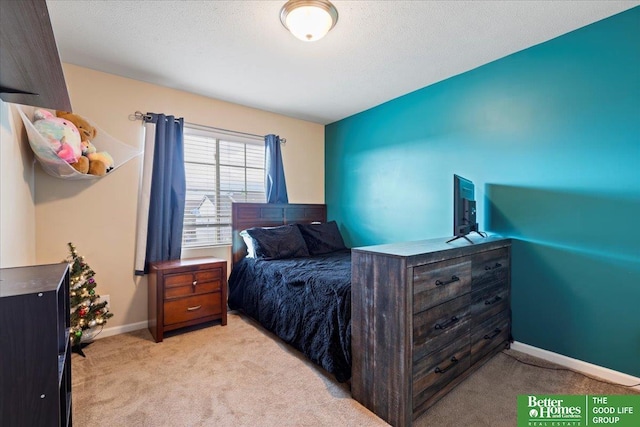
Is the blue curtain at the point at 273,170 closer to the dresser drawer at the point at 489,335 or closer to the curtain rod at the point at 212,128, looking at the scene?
the curtain rod at the point at 212,128

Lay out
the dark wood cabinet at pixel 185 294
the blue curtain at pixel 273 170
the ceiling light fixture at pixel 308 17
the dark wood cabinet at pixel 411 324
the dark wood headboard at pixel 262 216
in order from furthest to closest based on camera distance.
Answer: the blue curtain at pixel 273 170 → the dark wood headboard at pixel 262 216 → the dark wood cabinet at pixel 185 294 → the ceiling light fixture at pixel 308 17 → the dark wood cabinet at pixel 411 324

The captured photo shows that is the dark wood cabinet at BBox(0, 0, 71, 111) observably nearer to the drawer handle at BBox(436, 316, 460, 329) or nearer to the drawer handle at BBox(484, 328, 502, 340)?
the drawer handle at BBox(436, 316, 460, 329)

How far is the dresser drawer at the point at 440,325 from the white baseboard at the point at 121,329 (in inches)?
103

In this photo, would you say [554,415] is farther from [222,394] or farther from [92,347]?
[92,347]

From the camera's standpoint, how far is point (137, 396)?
176cm

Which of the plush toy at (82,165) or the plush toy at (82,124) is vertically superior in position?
the plush toy at (82,124)

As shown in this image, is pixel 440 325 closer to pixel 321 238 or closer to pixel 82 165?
pixel 321 238

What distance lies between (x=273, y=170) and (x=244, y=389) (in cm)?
247

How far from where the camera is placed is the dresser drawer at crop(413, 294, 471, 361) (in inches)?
60.1

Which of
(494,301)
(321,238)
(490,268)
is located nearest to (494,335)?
(494,301)

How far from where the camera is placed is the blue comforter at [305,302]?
74.2 inches

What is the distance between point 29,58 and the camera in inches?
38.4

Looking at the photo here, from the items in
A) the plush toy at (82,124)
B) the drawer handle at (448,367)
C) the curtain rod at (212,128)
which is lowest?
the drawer handle at (448,367)

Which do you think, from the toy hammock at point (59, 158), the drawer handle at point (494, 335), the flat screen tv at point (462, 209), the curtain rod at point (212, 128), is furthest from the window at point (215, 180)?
the drawer handle at point (494, 335)
